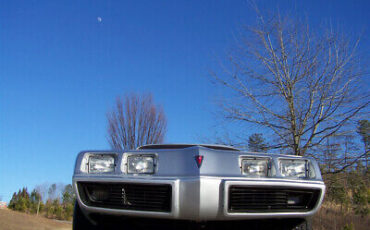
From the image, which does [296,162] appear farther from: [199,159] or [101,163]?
[101,163]

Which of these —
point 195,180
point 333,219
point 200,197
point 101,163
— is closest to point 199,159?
point 195,180

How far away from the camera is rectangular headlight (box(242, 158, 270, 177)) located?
242 centimetres

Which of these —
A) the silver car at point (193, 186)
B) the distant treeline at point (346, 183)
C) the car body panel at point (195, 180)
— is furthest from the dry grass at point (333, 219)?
the car body panel at point (195, 180)

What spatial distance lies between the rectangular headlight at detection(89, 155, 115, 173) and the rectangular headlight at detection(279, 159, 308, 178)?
51.2 inches

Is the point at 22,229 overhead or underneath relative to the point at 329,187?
underneath

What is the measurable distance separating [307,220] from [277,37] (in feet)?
20.3

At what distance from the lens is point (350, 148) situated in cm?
731

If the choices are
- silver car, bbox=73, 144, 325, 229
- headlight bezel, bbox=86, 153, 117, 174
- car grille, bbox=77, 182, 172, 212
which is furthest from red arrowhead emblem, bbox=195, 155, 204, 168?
headlight bezel, bbox=86, 153, 117, 174

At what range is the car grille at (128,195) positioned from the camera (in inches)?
91.4

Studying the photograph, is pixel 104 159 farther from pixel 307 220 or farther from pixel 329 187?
pixel 329 187

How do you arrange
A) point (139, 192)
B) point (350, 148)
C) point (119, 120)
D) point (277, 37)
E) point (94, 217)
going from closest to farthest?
point (139, 192) → point (94, 217) → point (350, 148) → point (277, 37) → point (119, 120)

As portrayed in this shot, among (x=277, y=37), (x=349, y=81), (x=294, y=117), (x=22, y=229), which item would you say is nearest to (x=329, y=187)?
(x=294, y=117)

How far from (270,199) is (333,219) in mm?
7880

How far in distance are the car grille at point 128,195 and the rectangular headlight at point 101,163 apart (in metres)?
0.11
